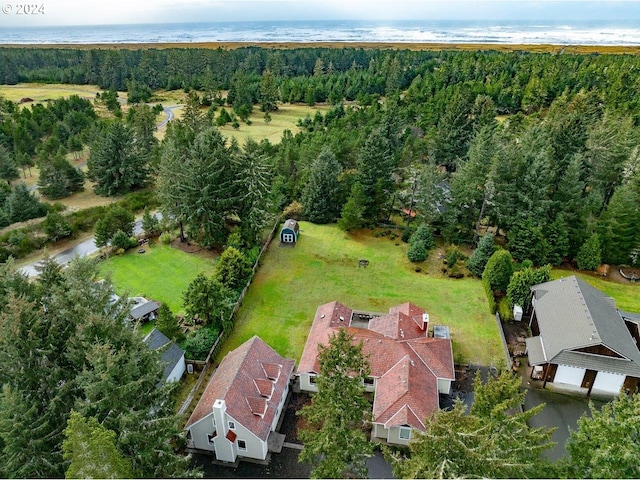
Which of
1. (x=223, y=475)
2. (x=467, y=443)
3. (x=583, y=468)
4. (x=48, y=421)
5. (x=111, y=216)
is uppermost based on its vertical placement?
(x=467, y=443)

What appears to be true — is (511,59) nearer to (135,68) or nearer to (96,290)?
(135,68)

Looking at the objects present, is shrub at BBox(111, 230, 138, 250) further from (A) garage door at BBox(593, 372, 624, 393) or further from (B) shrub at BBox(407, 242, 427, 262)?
(A) garage door at BBox(593, 372, 624, 393)

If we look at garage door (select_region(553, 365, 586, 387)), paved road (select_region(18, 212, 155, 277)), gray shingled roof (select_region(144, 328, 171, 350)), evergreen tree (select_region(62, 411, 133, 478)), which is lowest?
paved road (select_region(18, 212, 155, 277))

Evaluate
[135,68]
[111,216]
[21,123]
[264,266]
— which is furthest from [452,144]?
[135,68]

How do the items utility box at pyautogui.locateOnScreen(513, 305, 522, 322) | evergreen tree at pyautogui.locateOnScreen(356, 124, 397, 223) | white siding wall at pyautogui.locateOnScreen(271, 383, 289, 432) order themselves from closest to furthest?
white siding wall at pyautogui.locateOnScreen(271, 383, 289, 432)
utility box at pyautogui.locateOnScreen(513, 305, 522, 322)
evergreen tree at pyautogui.locateOnScreen(356, 124, 397, 223)

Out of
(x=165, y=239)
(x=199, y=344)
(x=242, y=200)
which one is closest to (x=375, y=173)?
(x=242, y=200)

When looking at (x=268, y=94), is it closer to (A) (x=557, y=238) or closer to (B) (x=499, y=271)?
(A) (x=557, y=238)

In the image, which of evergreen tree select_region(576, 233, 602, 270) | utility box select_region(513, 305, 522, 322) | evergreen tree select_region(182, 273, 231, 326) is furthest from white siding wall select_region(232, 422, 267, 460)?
evergreen tree select_region(576, 233, 602, 270)
